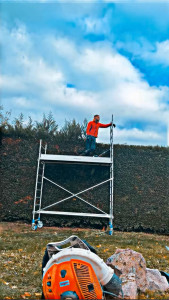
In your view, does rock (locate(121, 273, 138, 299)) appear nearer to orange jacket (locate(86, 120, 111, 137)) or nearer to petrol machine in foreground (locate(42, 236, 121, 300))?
petrol machine in foreground (locate(42, 236, 121, 300))

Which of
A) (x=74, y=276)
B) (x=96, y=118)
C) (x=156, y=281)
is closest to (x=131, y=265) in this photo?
(x=156, y=281)

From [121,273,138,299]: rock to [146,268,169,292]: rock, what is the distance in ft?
1.58

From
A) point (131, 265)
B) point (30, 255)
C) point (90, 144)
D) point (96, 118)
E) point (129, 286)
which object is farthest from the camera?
point (90, 144)

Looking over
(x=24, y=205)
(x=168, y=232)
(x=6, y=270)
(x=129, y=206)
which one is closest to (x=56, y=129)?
(x=24, y=205)

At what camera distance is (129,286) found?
4719 mm

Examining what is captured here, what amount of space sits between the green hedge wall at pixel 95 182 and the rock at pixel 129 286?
23.9ft

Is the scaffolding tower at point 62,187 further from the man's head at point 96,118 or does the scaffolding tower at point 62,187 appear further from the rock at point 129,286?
the rock at point 129,286

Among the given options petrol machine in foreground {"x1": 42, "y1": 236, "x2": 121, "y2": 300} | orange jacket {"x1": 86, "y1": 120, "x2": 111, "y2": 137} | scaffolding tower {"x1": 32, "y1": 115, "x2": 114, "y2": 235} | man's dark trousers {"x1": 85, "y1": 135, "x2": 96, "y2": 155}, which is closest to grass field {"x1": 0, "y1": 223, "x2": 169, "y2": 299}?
scaffolding tower {"x1": 32, "y1": 115, "x2": 114, "y2": 235}

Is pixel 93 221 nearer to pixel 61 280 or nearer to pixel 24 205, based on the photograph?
pixel 24 205

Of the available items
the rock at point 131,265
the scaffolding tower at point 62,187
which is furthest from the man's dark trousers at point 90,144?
the rock at point 131,265

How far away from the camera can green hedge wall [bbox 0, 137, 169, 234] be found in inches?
486

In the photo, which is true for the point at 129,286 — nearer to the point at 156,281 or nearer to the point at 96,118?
the point at 156,281

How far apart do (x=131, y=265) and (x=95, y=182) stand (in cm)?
753

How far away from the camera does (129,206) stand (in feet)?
41.0
